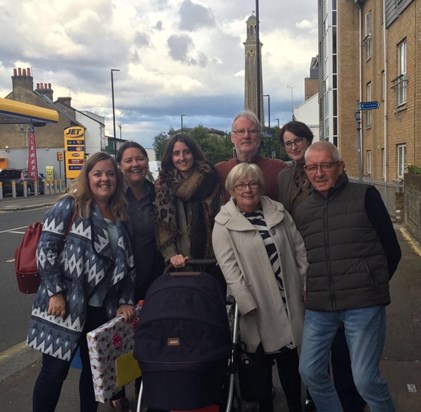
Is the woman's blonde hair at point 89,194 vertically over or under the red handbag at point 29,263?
over

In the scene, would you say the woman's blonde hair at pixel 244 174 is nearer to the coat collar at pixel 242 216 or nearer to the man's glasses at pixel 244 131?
the coat collar at pixel 242 216

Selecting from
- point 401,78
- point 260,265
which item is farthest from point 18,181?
point 260,265

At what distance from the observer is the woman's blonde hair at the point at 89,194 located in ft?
10.6

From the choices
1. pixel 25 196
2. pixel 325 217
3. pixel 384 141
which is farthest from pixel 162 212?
pixel 25 196

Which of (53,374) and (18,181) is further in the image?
(18,181)

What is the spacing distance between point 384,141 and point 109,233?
16.3m

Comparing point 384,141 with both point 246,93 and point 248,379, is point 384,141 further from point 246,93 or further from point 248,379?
point 246,93

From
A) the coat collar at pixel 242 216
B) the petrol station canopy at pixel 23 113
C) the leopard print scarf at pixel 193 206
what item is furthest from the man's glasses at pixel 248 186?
the petrol station canopy at pixel 23 113

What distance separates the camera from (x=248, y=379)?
10.3 ft

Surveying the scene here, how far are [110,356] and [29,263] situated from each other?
0.79 meters

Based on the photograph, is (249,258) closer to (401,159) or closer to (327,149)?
(327,149)

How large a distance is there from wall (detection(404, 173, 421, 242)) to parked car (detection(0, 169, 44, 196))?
88.7 feet

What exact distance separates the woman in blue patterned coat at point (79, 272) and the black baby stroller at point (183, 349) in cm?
57

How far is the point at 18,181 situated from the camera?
3338 centimetres
